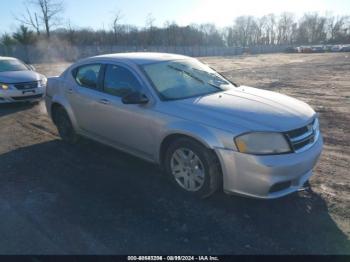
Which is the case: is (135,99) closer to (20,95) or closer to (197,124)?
(197,124)

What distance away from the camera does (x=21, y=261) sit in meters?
3.06

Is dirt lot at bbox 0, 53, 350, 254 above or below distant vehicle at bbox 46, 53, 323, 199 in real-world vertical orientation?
below

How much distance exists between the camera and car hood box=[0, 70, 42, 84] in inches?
386

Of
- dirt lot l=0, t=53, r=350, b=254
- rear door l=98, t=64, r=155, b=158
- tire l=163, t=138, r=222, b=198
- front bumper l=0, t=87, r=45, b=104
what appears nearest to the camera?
dirt lot l=0, t=53, r=350, b=254

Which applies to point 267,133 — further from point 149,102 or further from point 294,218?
point 149,102

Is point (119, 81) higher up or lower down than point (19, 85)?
higher up

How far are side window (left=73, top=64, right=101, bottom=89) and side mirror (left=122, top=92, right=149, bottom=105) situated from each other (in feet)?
3.67

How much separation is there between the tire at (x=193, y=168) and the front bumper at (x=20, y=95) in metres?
7.28

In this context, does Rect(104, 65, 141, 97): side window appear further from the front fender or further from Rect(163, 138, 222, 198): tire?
Rect(163, 138, 222, 198): tire

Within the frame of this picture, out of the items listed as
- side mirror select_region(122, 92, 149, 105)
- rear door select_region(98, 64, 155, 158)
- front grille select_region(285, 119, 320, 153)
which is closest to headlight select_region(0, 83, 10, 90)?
rear door select_region(98, 64, 155, 158)

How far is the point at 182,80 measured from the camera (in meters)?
4.74

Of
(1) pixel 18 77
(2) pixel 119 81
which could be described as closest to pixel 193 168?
(2) pixel 119 81

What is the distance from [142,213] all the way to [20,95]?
770 cm

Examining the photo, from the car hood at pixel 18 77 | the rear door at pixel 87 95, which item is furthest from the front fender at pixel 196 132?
the car hood at pixel 18 77
